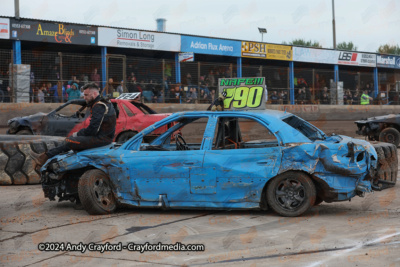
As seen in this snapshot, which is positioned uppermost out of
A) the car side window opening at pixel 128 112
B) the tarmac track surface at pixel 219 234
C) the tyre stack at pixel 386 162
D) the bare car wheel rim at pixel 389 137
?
the car side window opening at pixel 128 112

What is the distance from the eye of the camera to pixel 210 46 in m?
28.6

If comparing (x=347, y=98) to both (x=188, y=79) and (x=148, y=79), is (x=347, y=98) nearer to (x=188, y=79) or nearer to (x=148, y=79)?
(x=188, y=79)

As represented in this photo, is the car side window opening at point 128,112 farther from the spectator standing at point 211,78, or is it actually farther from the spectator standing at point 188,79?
the spectator standing at point 211,78

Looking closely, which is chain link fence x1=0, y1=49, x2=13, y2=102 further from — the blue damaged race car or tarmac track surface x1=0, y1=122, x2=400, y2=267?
the blue damaged race car

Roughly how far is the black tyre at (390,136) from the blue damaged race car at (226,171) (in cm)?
962

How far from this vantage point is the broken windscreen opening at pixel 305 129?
274 inches

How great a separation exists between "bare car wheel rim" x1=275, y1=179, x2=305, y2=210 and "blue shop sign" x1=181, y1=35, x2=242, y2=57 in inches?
846

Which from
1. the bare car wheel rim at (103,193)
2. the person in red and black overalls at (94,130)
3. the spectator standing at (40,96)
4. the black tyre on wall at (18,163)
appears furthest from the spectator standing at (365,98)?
the bare car wheel rim at (103,193)

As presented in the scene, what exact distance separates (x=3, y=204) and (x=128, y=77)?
41.4ft

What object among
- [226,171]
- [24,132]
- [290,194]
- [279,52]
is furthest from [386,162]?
[279,52]

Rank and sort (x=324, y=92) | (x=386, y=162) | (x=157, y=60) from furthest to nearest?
(x=324, y=92), (x=157, y=60), (x=386, y=162)

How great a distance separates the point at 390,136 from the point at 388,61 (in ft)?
76.1

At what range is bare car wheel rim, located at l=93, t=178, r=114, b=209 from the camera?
7152mm

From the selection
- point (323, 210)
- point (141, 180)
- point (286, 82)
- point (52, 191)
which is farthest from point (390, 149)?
point (286, 82)
